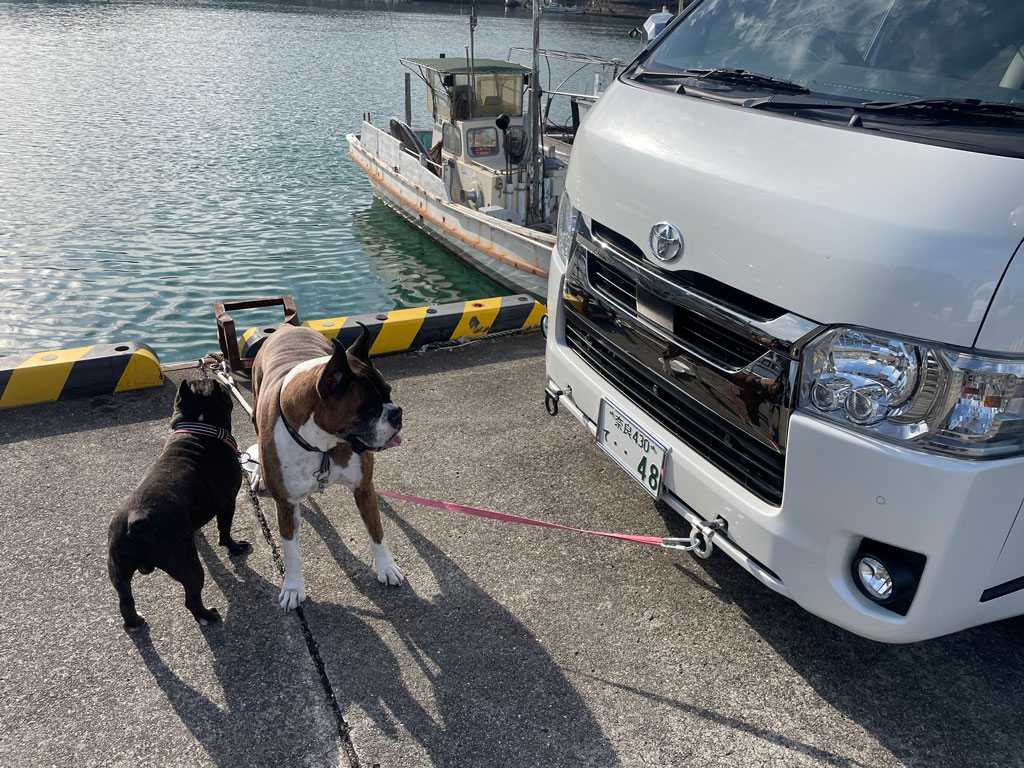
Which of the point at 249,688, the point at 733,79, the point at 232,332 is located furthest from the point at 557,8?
the point at 249,688

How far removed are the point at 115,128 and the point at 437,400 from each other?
19098 millimetres

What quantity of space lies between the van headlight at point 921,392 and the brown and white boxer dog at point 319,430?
4.91 feet

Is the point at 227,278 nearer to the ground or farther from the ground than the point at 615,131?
nearer to the ground

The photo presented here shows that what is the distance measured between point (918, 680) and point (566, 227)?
2425mm

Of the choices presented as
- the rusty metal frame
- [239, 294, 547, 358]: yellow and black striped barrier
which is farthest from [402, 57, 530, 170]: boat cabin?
the rusty metal frame

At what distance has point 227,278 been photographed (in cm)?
1134

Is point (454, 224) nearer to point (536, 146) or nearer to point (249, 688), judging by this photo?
point (536, 146)

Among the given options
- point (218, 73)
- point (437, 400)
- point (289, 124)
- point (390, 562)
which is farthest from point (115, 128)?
point (390, 562)

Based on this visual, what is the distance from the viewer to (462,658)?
9.73ft

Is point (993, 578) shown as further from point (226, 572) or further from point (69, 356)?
point (69, 356)

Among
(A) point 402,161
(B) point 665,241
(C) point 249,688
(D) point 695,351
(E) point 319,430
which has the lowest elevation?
(A) point 402,161

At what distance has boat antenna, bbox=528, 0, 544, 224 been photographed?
1016cm

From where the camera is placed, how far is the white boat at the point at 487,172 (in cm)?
1098

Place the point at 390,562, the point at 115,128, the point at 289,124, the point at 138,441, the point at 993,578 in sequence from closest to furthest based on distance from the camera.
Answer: the point at 993,578 → the point at 390,562 → the point at 138,441 → the point at 115,128 → the point at 289,124
